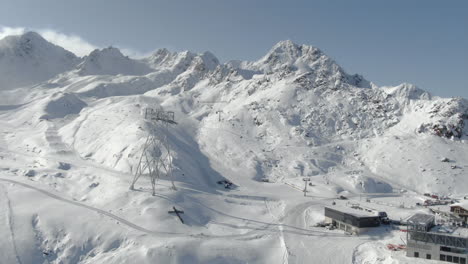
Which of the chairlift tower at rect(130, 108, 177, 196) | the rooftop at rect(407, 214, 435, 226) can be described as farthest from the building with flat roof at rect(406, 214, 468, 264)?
the chairlift tower at rect(130, 108, 177, 196)

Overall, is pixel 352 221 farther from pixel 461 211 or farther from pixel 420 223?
pixel 461 211

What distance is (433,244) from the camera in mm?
50406

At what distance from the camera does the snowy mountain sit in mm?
54625

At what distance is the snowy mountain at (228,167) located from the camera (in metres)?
54.6

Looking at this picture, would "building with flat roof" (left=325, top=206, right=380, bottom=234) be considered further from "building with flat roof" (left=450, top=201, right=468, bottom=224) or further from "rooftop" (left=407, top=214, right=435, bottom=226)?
"building with flat roof" (left=450, top=201, right=468, bottom=224)

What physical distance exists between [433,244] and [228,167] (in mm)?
58877

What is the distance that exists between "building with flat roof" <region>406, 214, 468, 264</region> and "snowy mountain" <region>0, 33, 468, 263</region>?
2.78 metres

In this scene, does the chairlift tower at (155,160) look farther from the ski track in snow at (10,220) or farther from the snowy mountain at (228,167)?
the ski track in snow at (10,220)

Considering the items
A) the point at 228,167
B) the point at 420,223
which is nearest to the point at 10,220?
the point at 228,167

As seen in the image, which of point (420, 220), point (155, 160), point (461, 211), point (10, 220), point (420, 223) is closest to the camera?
point (420, 223)

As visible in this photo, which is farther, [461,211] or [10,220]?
[461,211]

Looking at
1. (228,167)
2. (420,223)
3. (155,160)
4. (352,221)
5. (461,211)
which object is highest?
(228,167)

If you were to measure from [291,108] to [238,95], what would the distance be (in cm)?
3154

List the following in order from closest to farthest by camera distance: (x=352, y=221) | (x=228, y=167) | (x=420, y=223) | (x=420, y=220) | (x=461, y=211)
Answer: (x=420, y=223) < (x=420, y=220) < (x=352, y=221) < (x=461, y=211) < (x=228, y=167)
